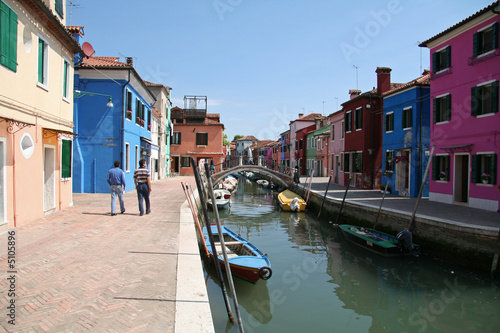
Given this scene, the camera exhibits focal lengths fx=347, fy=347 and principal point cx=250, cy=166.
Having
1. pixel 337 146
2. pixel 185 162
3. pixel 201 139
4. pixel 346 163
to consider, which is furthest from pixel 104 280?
pixel 201 139

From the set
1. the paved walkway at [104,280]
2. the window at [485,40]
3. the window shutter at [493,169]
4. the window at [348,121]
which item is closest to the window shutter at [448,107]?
the window at [485,40]

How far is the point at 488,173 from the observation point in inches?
500

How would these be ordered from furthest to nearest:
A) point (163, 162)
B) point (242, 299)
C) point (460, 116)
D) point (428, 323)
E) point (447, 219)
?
point (163, 162) < point (460, 116) < point (447, 219) < point (242, 299) < point (428, 323)

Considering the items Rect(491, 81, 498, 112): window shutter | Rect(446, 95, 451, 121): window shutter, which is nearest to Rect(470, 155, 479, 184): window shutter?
Rect(491, 81, 498, 112): window shutter

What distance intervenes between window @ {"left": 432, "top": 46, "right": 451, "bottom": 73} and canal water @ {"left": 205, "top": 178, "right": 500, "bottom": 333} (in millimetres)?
9046

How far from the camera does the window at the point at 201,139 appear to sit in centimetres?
4094

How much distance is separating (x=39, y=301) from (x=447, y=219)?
433 inches

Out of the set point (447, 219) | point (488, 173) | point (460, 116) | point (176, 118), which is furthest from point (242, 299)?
point (176, 118)

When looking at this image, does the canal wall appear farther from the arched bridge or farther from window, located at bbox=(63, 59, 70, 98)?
the arched bridge

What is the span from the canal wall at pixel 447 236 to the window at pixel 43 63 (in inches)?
477

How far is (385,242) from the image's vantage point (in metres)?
11.3

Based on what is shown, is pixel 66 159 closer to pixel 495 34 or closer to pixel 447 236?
pixel 447 236

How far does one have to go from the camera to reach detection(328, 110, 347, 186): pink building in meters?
27.4

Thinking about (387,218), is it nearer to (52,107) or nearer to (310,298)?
(310,298)
